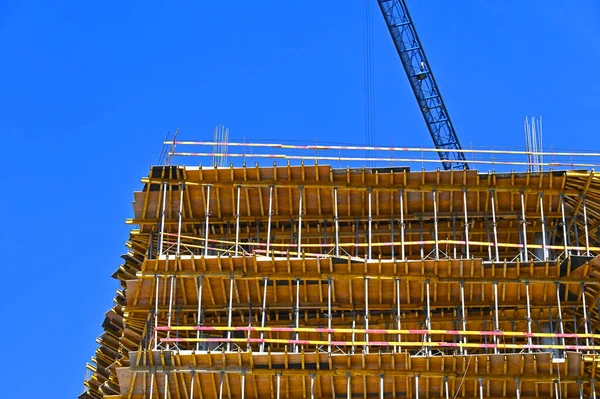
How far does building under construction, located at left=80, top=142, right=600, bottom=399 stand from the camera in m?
43.1

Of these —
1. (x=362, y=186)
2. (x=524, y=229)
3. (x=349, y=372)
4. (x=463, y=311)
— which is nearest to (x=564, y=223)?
(x=524, y=229)

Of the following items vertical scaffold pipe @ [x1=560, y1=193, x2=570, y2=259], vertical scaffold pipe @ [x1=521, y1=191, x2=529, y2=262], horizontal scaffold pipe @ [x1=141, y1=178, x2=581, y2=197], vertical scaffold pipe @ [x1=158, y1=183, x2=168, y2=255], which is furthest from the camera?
horizontal scaffold pipe @ [x1=141, y1=178, x2=581, y2=197]

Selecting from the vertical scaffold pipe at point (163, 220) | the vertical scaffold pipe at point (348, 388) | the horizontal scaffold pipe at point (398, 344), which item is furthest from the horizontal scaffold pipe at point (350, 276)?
the vertical scaffold pipe at point (348, 388)

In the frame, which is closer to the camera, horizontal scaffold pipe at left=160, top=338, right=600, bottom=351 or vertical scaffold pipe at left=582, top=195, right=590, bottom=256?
horizontal scaffold pipe at left=160, top=338, right=600, bottom=351

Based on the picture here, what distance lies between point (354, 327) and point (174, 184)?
347 inches

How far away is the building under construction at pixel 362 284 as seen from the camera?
141 ft

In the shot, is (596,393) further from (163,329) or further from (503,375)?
(163,329)

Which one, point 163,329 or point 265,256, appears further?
point 265,256

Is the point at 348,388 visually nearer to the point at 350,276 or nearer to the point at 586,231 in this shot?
the point at 350,276

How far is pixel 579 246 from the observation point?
4916 centimetres

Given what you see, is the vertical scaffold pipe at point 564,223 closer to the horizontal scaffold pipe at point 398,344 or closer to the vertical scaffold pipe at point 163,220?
the horizontal scaffold pipe at point 398,344

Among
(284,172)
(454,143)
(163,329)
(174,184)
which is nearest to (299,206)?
(284,172)

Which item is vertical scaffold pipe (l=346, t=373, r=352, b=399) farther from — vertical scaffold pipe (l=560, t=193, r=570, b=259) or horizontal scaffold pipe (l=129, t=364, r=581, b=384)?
vertical scaffold pipe (l=560, t=193, r=570, b=259)

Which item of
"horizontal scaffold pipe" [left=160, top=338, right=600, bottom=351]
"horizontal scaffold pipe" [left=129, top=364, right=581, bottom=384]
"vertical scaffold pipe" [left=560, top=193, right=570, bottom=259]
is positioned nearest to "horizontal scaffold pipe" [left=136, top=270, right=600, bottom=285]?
"vertical scaffold pipe" [left=560, top=193, right=570, bottom=259]
